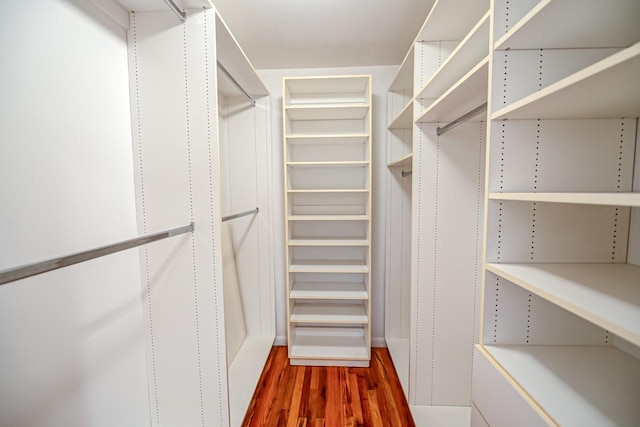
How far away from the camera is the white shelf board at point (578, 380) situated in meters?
0.68

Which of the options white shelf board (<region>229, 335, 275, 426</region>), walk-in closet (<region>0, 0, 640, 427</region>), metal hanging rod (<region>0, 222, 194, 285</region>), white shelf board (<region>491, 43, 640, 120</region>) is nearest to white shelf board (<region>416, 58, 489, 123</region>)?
walk-in closet (<region>0, 0, 640, 427</region>)

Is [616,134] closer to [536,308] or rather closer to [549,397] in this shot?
[536,308]

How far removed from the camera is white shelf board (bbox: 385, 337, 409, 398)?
6.33ft

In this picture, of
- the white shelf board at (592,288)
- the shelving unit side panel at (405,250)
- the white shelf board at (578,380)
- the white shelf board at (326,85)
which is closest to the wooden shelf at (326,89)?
the white shelf board at (326,85)

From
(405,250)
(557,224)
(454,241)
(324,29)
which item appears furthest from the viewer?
(405,250)

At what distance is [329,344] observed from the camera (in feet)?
7.61

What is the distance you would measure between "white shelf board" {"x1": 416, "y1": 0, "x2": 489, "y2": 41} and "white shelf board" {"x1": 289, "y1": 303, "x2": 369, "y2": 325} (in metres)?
2.04

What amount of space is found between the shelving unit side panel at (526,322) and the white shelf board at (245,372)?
5.06 feet

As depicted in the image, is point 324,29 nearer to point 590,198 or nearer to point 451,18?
point 451,18

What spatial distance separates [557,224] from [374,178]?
63.4 inches

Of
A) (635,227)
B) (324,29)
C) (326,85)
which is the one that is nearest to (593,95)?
(635,227)

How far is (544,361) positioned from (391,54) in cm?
227

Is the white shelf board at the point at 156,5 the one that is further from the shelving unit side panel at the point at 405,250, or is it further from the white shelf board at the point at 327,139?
the shelving unit side panel at the point at 405,250

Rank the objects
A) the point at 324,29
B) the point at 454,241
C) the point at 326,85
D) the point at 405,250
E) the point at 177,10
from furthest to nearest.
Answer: the point at 405,250 < the point at 326,85 < the point at 324,29 < the point at 454,241 < the point at 177,10
